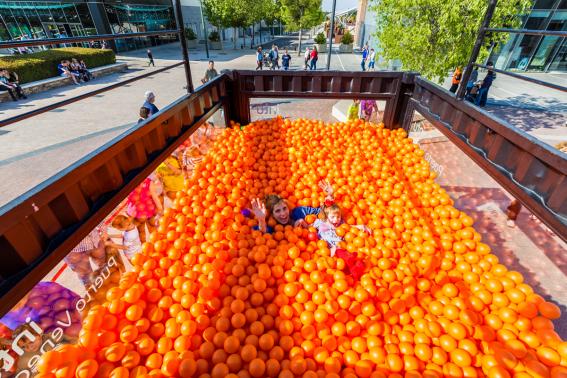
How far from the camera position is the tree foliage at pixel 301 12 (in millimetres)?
25969

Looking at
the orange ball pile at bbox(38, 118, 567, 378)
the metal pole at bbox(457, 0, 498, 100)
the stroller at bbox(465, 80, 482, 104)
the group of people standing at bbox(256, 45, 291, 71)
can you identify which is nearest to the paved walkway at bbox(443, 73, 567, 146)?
the stroller at bbox(465, 80, 482, 104)

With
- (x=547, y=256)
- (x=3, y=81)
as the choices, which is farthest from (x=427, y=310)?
(x=3, y=81)

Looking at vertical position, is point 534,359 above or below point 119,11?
below

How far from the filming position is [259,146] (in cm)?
670

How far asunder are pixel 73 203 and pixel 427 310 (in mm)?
4130

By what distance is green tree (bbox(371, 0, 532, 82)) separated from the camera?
25.5 ft

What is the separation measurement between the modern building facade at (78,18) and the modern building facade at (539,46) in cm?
3481

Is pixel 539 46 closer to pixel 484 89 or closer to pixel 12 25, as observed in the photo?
pixel 484 89

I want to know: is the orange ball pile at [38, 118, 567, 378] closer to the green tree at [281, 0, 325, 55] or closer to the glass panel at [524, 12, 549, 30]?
the glass panel at [524, 12, 549, 30]

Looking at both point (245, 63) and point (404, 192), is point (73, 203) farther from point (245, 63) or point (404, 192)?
point (245, 63)

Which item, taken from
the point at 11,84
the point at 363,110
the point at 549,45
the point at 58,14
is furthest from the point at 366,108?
the point at 58,14

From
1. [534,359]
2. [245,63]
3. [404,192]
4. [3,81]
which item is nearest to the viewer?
[534,359]

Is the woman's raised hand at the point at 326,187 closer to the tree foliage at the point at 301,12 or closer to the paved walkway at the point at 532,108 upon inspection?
the paved walkway at the point at 532,108

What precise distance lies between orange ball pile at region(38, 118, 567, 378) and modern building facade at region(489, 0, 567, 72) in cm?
2479
